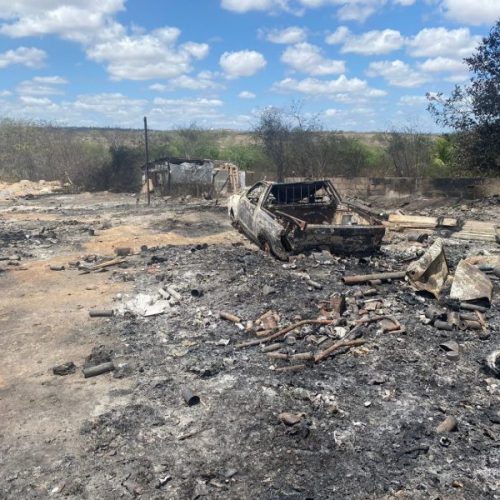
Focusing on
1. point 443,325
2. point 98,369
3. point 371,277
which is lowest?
point 98,369

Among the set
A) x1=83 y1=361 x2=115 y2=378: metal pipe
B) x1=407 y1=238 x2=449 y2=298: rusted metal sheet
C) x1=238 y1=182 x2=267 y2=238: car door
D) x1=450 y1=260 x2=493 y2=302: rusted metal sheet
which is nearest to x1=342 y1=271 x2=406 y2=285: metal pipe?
x1=407 y1=238 x2=449 y2=298: rusted metal sheet

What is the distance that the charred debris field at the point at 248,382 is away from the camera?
3.71m

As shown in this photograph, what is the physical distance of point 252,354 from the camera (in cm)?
585

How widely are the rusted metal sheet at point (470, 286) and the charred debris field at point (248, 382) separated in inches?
4.0

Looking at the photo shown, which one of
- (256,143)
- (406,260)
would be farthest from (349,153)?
(406,260)

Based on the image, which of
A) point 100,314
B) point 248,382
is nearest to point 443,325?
point 248,382

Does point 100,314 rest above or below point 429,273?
below

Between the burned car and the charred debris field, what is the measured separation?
1.14 ft

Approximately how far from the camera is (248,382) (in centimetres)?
518

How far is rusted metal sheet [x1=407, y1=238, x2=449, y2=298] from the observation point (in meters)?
7.58

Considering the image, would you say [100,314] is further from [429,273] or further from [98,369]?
[429,273]

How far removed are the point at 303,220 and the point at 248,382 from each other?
630 cm

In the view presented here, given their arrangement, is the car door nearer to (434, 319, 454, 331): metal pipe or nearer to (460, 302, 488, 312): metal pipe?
(460, 302, 488, 312): metal pipe

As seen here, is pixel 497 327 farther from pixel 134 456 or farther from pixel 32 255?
pixel 32 255
